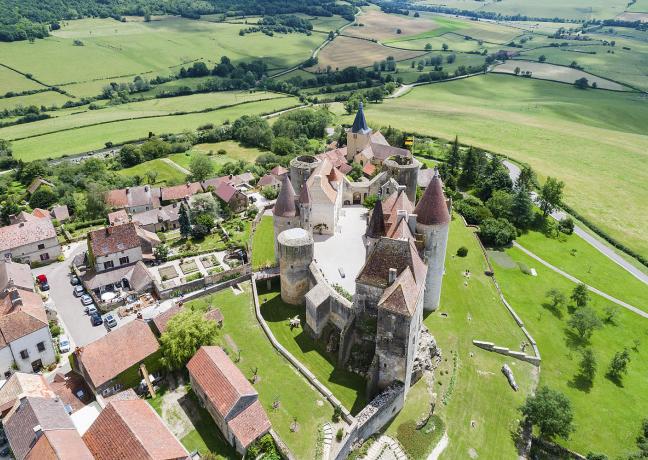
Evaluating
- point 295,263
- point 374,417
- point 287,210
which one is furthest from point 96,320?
point 374,417

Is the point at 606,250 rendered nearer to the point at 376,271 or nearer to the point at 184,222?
the point at 376,271

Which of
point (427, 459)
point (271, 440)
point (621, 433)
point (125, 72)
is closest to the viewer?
point (271, 440)

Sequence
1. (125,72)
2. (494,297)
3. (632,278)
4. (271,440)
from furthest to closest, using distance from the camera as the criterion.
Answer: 1. (125,72)
2. (632,278)
3. (494,297)
4. (271,440)

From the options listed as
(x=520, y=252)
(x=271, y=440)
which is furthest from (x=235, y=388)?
(x=520, y=252)

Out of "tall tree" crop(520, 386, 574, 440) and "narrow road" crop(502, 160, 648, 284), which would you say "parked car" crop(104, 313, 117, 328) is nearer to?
"tall tree" crop(520, 386, 574, 440)

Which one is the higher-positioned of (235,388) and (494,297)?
(235,388)

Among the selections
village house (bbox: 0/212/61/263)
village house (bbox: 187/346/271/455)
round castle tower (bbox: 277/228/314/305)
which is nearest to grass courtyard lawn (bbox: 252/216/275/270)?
round castle tower (bbox: 277/228/314/305)

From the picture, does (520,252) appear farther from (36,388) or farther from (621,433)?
(36,388)
